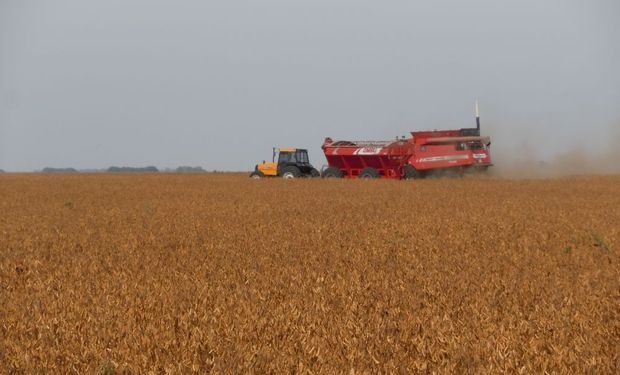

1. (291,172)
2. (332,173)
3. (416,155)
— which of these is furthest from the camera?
(291,172)

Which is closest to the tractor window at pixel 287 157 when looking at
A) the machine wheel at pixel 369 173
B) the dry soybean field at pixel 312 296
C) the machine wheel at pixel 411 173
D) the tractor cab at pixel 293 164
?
the tractor cab at pixel 293 164

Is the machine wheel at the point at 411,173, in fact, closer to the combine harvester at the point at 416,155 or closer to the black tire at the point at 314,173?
the combine harvester at the point at 416,155

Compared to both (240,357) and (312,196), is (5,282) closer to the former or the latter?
(240,357)

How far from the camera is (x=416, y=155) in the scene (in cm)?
3161

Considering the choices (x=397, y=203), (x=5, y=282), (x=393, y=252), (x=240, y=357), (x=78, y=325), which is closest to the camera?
(x=240, y=357)

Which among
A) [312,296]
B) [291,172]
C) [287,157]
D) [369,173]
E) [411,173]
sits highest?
[287,157]

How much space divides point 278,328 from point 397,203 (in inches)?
530

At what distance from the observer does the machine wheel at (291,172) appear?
3538 centimetres

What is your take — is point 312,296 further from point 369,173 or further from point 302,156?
point 302,156

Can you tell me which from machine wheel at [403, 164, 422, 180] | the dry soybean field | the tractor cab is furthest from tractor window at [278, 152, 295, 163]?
the dry soybean field

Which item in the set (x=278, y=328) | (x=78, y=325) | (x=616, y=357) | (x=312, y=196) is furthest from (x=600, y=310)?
(x=312, y=196)

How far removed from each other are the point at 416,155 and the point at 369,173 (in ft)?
8.94

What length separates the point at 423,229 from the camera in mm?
11484

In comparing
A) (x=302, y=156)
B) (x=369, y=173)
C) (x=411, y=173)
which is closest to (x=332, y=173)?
(x=369, y=173)
